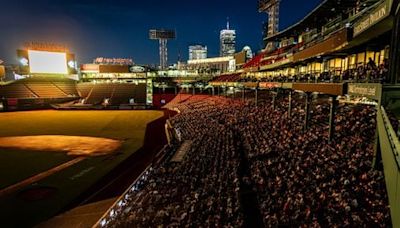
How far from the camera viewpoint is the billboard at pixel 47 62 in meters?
59.3

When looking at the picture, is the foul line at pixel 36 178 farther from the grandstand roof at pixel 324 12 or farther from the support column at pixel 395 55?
the grandstand roof at pixel 324 12

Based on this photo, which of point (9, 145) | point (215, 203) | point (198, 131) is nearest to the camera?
point (215, 203)

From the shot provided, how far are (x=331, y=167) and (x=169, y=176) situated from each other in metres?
8.32

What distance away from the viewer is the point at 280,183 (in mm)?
12453

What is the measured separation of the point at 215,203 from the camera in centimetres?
1152

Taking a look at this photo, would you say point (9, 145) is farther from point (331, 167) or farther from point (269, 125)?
point (331, 167)

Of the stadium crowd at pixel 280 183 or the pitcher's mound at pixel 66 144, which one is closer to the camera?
the stadium crowd at pixel 280 183

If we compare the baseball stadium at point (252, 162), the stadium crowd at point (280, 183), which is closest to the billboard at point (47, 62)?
the baseball stadium at point (252, 162)

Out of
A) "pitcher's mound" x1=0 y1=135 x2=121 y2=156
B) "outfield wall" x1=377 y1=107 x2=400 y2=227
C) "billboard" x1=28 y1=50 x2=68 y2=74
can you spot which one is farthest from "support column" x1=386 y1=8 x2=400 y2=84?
"billboard" x1=28 y1=50 x2=68 y2=74

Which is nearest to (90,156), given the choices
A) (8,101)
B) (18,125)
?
(18,125)

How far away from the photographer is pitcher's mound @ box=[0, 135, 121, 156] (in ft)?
72.6

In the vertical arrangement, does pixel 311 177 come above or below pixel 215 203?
above

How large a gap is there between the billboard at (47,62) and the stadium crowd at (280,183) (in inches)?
2170

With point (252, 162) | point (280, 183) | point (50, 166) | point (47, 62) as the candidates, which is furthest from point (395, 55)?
point (47, 62)
